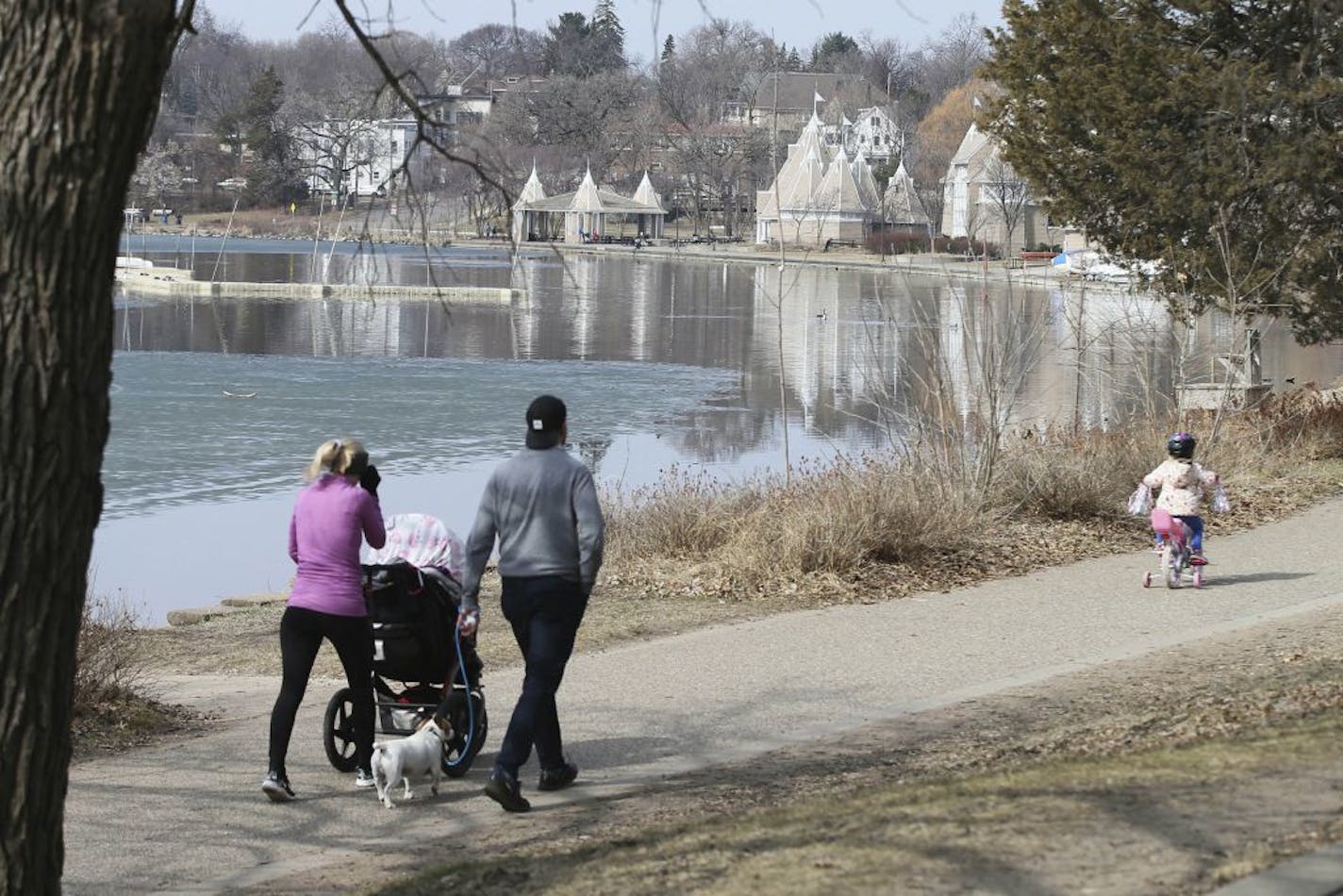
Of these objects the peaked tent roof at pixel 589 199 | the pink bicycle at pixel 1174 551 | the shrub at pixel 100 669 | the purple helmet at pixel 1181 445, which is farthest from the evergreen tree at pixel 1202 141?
the peaked tent roof at pixel 589 199

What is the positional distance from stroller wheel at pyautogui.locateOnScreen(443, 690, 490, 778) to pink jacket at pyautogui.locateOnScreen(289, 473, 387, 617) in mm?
816

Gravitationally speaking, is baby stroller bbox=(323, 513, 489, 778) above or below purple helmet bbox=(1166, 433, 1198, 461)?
below

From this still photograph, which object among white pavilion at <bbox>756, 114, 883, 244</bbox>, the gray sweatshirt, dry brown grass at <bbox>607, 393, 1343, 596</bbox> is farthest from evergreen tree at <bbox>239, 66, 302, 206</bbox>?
the gray sweatshirt

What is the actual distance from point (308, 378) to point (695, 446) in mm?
12931

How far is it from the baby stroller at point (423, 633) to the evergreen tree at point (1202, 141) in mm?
14533

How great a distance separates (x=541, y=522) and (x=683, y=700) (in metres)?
2.88

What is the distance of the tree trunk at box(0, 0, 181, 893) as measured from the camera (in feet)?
15.6

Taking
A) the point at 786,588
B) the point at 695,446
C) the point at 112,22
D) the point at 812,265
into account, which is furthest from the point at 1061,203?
the point at 812,265

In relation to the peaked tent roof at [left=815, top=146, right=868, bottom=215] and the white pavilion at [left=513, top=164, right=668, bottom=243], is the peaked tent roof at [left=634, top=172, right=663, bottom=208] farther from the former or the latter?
the peaked tent roof at [left=815, top=146, right=868, bottom=215]

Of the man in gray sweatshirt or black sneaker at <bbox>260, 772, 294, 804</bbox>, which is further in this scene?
black sneaker at <bbox>260, 772, 294, 804</bbox>

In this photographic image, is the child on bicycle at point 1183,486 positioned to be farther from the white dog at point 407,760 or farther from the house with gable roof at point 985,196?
the house with gable roof at point 985,196

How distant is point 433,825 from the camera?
25.5 feet

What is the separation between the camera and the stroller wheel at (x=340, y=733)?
8.58 m

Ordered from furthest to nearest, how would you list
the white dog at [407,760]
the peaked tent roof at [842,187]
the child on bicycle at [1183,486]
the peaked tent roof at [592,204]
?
the peaked tent roof at [592,204] < the peaked tent roof at [842,187] < the child on bicycle at [1183,486] < the white dog at [407,760]
